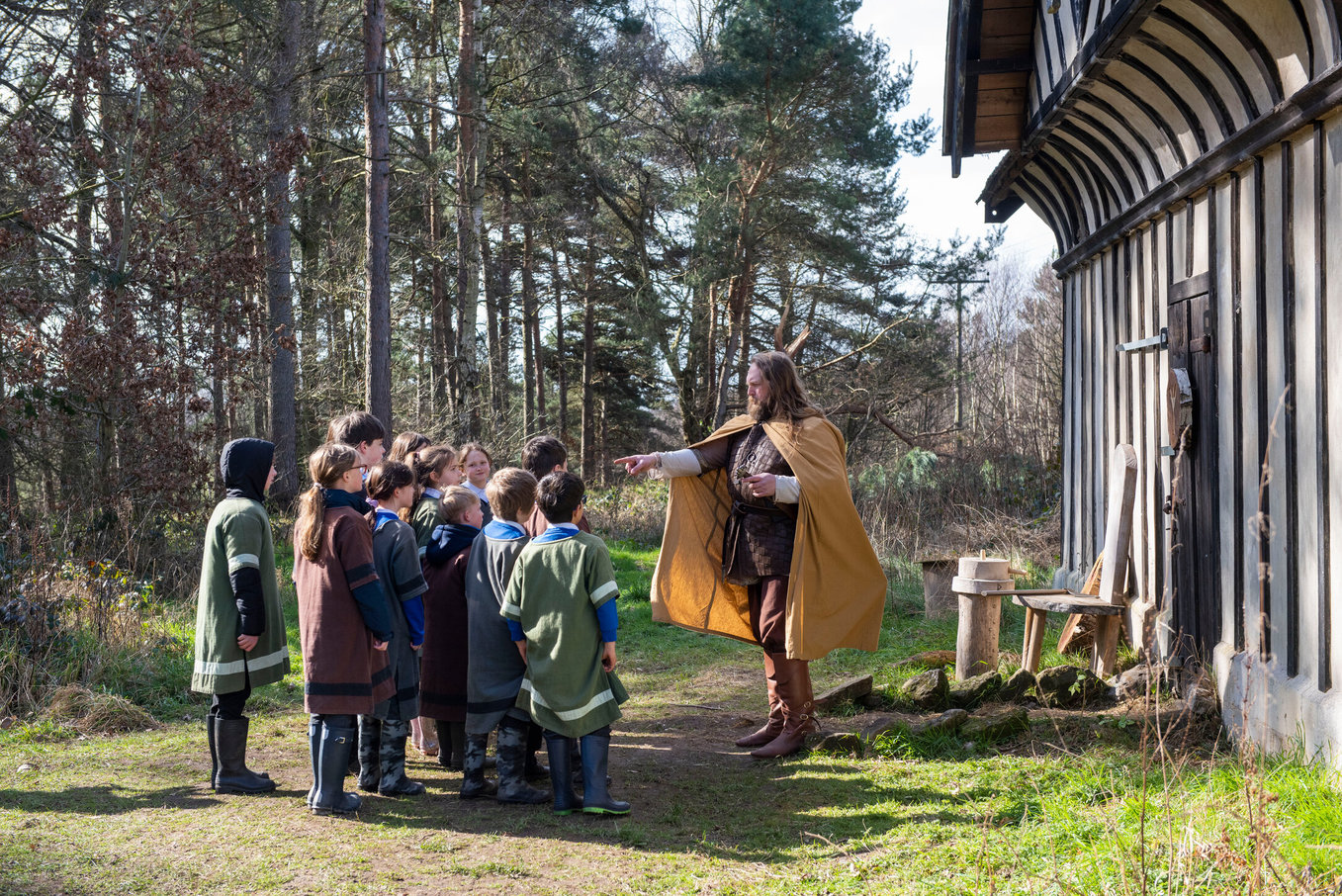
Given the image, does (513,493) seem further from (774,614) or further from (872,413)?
(872,413)

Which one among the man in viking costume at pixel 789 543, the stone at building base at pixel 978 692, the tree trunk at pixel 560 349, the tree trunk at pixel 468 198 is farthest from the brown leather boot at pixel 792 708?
the tree trunk at pixel 560 349

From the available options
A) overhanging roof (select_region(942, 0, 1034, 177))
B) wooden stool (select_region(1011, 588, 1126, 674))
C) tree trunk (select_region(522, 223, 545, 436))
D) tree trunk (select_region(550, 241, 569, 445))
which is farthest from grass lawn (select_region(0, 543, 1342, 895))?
tree trunk (select_region(550, 241, 569, 445))

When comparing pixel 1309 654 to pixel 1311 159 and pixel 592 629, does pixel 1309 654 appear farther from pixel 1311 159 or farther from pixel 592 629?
pixel 592 629

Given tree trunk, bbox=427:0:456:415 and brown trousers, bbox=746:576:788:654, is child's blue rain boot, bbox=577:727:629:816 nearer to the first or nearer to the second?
brown trousers, bbox=746:576:788:654

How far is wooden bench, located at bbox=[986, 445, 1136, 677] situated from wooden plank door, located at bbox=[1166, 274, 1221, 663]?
Answer: 0.32 metres

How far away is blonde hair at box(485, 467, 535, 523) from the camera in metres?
4.72

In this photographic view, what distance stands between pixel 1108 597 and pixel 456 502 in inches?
157

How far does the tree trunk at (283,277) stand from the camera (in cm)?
1442

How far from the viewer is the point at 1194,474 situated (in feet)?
18.8

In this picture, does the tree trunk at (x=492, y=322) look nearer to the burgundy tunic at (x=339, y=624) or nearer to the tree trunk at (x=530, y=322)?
the tree trunk at (x=530, y=322)

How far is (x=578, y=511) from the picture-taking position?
4.98 m

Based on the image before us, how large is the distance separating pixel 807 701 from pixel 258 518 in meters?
3.00

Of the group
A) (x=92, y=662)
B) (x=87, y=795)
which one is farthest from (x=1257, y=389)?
(x=92, y=662)

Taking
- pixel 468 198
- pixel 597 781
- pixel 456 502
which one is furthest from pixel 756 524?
pixel 468 198
